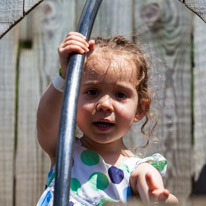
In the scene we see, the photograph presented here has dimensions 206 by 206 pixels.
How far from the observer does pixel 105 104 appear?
1.68m

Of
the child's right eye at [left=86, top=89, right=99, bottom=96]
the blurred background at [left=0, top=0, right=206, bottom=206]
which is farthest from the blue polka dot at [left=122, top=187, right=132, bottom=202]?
the blurred background at [left=0, top=0, right=206, bottom=206]

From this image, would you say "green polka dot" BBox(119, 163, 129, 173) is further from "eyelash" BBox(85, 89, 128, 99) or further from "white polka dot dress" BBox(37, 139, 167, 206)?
"eyelash" BBox(85, 89, 128, 99)

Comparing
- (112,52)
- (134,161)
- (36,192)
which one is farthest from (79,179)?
(36,192)

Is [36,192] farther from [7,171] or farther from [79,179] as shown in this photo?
[79,179]

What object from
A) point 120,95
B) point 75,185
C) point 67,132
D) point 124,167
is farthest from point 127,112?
point 67,132

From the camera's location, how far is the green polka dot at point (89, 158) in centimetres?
178

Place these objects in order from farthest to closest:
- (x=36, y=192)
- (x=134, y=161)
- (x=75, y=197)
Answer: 1. (x=36, y=192)
2. (x=134, y=161)
3. (x=75, y=197)

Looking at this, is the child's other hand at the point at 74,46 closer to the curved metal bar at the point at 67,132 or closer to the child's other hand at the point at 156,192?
the curved metal bar at the point at 67,132

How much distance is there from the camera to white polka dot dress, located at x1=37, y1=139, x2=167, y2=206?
169 cm

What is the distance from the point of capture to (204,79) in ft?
8.45

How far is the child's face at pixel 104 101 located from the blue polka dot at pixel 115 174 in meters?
0.10

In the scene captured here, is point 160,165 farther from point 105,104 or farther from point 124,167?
point 105,104

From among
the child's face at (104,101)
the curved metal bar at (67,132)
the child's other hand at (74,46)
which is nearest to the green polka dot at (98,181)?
the child's face at (104,101)

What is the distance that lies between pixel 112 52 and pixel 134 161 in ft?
1.21
